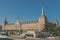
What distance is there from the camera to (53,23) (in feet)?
372

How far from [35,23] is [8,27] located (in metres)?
36.0

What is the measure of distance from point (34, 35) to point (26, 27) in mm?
70450

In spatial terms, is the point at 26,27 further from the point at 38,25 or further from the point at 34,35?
the point at 34,35

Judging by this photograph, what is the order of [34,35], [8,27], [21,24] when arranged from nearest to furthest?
[34,35] < [21,24] < [8,27]

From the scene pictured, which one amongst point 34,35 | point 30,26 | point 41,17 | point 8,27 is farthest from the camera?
point 8,27

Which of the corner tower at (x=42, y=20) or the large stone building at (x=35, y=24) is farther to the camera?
the large stone building at (x=35, y=24)

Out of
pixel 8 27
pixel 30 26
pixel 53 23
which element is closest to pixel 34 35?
pixel 30 26

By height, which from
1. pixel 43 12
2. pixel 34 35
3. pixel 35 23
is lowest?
pixel 34 35

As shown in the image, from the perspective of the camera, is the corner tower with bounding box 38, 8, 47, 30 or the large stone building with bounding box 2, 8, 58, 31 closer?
the corner tower with bounding box 38, 8, 47, 30

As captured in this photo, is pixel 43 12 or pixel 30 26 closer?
pixel 43 12

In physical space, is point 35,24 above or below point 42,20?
below

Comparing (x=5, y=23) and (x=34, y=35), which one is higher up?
(x=5, y=23)

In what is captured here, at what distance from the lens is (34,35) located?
41500mm

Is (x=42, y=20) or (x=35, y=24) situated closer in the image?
(x=42, y=20)
